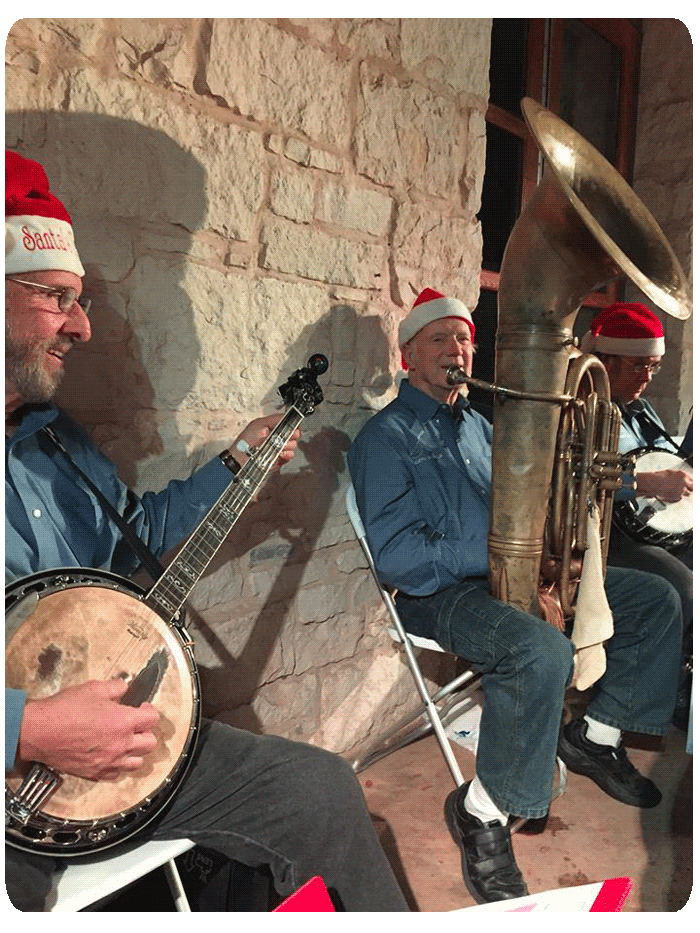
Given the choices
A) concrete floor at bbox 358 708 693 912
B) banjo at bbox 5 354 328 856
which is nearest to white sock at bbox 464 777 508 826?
concrete floor at bbox 358 708 693 912

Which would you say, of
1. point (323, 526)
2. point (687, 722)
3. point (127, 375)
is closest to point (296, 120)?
point (127, 375)

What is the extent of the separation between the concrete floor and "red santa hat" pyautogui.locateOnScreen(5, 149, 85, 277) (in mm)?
1269

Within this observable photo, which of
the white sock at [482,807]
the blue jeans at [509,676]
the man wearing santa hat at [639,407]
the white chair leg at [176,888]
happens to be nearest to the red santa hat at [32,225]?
the white chair leg at [176,888]

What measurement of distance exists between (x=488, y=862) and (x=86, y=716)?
0.96 meters

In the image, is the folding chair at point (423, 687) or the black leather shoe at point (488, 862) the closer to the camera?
the black leather shoe at point (488, 862)

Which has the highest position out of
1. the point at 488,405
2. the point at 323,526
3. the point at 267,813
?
the point at 488,405

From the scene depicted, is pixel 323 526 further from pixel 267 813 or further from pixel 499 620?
pixel 267 813

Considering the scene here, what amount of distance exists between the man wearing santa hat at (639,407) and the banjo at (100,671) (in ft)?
4.33

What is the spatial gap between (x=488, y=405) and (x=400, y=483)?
1.48ft

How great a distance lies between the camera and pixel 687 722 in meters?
2.03

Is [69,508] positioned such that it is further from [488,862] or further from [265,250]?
[488,862]

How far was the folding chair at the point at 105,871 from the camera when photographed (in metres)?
0.80

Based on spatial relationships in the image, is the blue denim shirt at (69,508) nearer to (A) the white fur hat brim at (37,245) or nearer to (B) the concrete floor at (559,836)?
(A) the white fur hat brim at (37,245)

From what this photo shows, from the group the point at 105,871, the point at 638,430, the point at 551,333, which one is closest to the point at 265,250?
the point at 551,333
